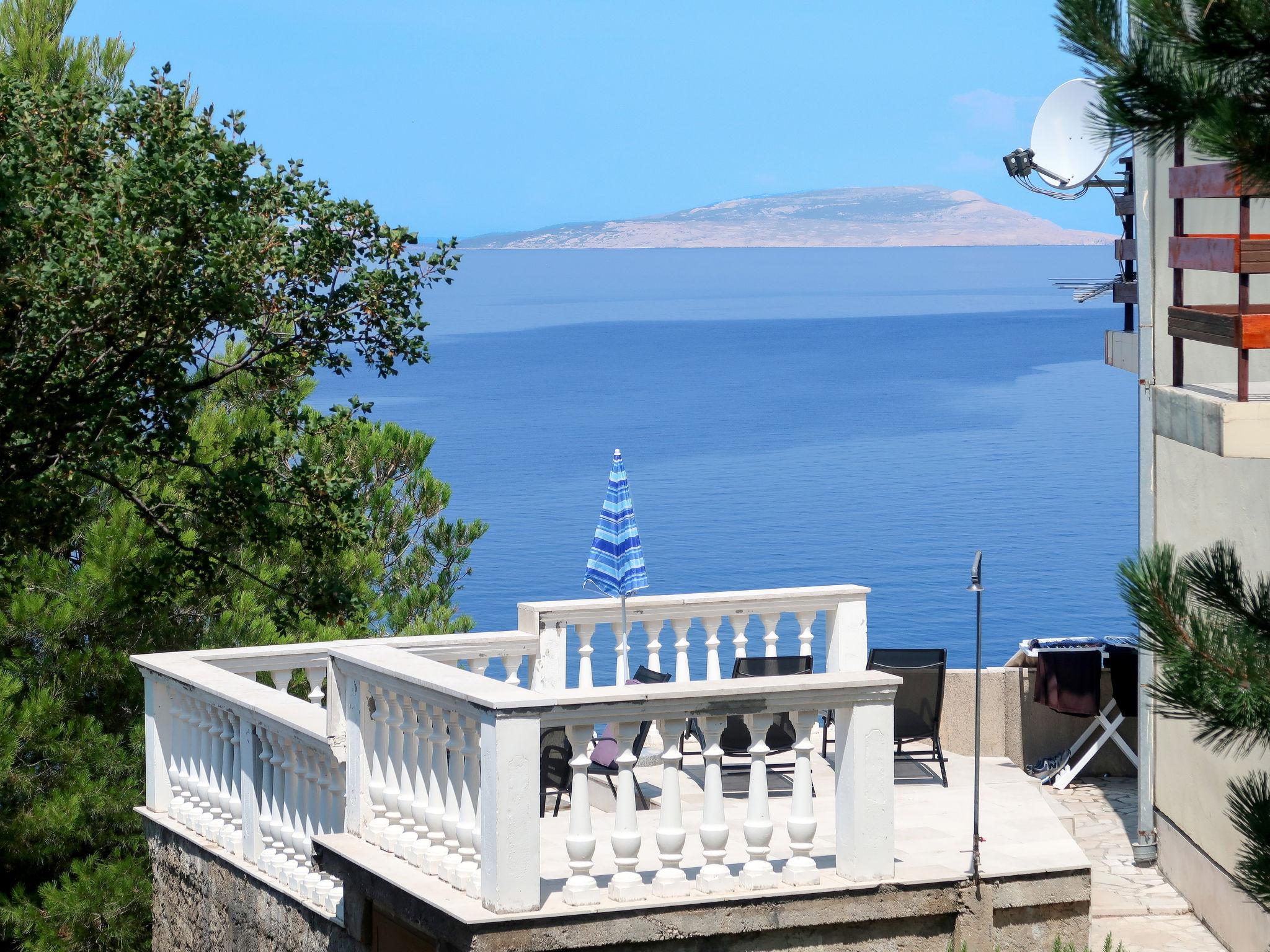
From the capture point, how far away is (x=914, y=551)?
4912cm

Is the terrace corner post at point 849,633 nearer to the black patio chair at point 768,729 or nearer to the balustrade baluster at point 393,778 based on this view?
the black patio chair at point 768,729

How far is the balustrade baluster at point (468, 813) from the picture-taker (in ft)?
21.3

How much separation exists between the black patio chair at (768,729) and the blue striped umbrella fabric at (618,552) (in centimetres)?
86

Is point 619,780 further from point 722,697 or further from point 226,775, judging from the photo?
point 226,775

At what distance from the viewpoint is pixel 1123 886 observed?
974 centimetres

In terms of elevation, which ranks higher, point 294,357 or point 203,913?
point 294,357

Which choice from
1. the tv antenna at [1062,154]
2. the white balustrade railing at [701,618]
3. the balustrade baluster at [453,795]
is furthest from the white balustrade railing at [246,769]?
the tv antenna at [1062,154]

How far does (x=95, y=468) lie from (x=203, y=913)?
4.04 meters

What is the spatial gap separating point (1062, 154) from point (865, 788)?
8.21 meters

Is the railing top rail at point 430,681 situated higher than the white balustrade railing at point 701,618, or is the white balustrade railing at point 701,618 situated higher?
the railing top rail at point 430,681

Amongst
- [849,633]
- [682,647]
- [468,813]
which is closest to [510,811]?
[468,813]

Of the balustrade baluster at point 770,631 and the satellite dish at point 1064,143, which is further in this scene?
the satellite dish at point 1064,143

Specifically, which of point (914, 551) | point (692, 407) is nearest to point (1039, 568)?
point (914, 551)

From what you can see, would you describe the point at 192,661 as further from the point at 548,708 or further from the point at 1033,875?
the point at 1033,875
